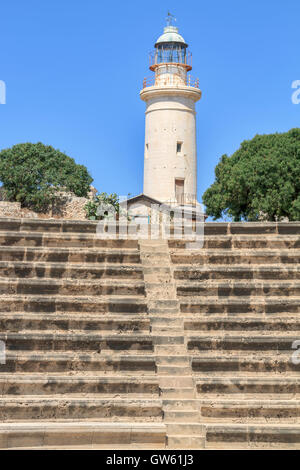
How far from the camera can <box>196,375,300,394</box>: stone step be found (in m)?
11.4

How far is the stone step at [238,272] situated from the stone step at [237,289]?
254mm

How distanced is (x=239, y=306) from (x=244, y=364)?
4.00ft

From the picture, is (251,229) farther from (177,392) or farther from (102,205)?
(102,205)

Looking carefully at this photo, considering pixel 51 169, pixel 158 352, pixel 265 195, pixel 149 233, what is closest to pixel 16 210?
pixel 51 169

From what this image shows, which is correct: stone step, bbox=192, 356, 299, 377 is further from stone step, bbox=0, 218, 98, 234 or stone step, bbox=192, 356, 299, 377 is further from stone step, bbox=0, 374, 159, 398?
stone step, bbox=0, 218, 98, 234

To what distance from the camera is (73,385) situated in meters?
11.1

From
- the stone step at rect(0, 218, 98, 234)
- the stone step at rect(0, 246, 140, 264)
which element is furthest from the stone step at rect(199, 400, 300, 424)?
the stone step at rect(0, 218, 98, 234)

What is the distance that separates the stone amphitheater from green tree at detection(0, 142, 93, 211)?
2771 centimetres

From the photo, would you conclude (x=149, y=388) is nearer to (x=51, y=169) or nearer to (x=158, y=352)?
(x=158, y=352)

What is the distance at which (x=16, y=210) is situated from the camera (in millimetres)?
37906

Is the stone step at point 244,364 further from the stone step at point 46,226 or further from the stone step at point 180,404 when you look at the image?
the stone step at point 46,226
